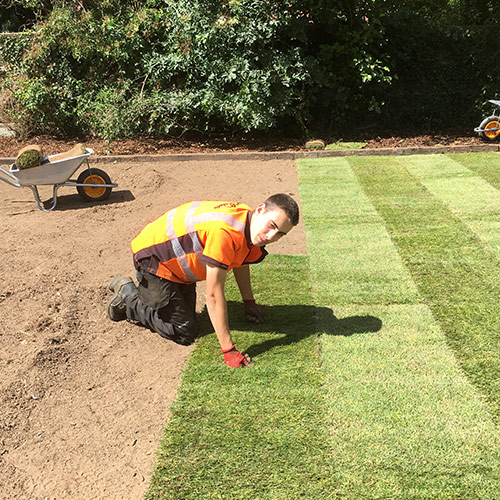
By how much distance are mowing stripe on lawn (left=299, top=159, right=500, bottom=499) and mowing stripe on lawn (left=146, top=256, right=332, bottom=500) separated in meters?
0.12

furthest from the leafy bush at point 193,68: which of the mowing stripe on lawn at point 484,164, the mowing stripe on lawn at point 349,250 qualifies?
the mowing stripe on lawn at point 349,250

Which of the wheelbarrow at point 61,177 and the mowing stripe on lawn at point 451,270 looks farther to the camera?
the wheelbarrow at point 61,177

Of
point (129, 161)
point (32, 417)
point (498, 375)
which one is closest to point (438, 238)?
point (498, 375)

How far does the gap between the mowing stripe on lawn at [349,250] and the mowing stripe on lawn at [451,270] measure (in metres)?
0.15

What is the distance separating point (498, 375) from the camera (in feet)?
11.2

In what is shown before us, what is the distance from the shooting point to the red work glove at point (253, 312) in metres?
4.21

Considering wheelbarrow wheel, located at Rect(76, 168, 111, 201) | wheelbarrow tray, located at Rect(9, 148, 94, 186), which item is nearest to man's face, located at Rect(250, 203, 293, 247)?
wheelbarrow tray, located at Rect(9, 148, 94, 186)

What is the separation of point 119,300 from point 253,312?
3.55 feet

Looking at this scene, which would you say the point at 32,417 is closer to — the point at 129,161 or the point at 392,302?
the point at 392,302

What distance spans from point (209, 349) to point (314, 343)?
0.78m

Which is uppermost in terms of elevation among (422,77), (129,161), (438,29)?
(438,29)

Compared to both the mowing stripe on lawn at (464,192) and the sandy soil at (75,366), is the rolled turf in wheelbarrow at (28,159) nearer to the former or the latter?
the sandy soil at (75,366)

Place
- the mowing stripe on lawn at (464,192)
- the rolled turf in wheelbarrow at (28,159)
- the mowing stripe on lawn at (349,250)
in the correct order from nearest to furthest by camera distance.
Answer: the mowing stripe on lawn at (349,250)
the mowing stripe on lawn at (464,192)
the rolled turf in wheelbarrow at (28,159)

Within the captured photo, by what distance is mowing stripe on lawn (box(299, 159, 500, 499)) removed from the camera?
268 cm
